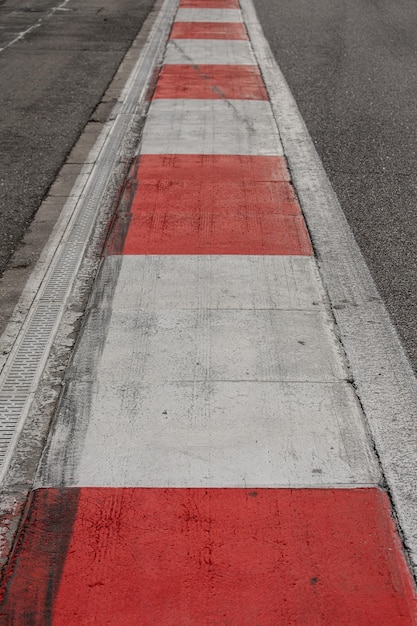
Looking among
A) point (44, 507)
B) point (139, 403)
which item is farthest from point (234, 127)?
point (44, 507)

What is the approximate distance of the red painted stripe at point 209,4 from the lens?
16.2 meters

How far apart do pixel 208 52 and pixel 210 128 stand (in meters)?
3.96

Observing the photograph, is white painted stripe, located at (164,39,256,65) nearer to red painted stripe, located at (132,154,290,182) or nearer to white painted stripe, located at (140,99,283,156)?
white painted stripe, located at (140,99,283,156)

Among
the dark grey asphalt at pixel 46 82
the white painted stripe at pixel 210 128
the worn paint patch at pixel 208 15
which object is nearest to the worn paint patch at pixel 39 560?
the dark grey asphalt at pixel 46 82

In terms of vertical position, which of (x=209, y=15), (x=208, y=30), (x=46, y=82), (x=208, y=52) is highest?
(x=46, y=82)

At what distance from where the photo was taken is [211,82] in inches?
407

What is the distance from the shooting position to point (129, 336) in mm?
4688

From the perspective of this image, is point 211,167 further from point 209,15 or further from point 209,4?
point 209,4

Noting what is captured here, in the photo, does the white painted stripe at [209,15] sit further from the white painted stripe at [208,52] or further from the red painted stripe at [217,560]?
the red painted stripe at [217,560]

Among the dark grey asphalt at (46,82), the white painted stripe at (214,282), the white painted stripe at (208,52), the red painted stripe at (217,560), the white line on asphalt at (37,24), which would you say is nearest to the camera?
the red painted stripe at (217,560)

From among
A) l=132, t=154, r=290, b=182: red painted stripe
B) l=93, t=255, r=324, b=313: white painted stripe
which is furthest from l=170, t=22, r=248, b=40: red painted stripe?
l=93, t=255, r=324, b=313: white painted stripe

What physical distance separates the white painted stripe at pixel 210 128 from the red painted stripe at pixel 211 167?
165mm

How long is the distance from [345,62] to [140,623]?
1039 cm

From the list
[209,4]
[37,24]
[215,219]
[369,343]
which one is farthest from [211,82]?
[209,4]
